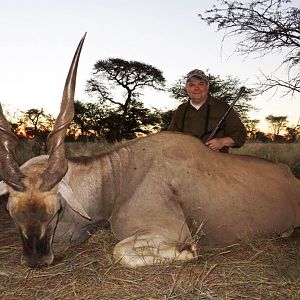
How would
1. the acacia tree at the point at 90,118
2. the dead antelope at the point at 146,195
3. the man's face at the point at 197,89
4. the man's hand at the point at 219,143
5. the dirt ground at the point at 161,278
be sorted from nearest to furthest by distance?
the dirt ground at the point at 161,278 < the dead antelope at the point at 146,195 < the man's hand at the point at 219,143 < the man's face at the point at 197,89 < the acacia tree at the point at 90,118

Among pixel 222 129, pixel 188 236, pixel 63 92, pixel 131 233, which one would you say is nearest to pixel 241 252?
pixel 188 236

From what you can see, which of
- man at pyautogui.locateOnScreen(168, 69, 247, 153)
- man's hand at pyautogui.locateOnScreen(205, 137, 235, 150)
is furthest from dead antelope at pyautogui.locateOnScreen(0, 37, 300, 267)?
man at pyautogui.locateOnScreen(168, 69, 247, 153)

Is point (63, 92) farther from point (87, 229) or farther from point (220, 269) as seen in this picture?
point (220, 269)

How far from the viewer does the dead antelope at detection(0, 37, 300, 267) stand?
2.40 m

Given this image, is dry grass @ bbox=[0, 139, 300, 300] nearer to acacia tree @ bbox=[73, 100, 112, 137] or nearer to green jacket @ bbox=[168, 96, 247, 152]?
green jacket @ bbox=[168, 96, 247, 152]

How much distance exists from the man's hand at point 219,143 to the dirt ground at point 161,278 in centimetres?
114

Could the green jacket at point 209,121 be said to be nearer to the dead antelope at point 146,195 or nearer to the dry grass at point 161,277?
the dead antelope at point 146,195

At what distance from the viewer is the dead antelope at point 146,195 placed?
2.40m

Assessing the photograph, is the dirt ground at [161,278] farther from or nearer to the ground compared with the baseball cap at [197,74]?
nearer to the ground

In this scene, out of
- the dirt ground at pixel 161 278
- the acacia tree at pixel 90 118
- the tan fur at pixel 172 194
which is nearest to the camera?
the dirt ground at pixel 161 278

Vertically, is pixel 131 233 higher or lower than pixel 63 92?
lower

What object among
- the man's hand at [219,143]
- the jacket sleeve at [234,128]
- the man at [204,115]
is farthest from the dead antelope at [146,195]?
the man at [204,115]

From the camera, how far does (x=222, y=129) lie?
14.4 feet

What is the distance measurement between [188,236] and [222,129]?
77.4 inches
